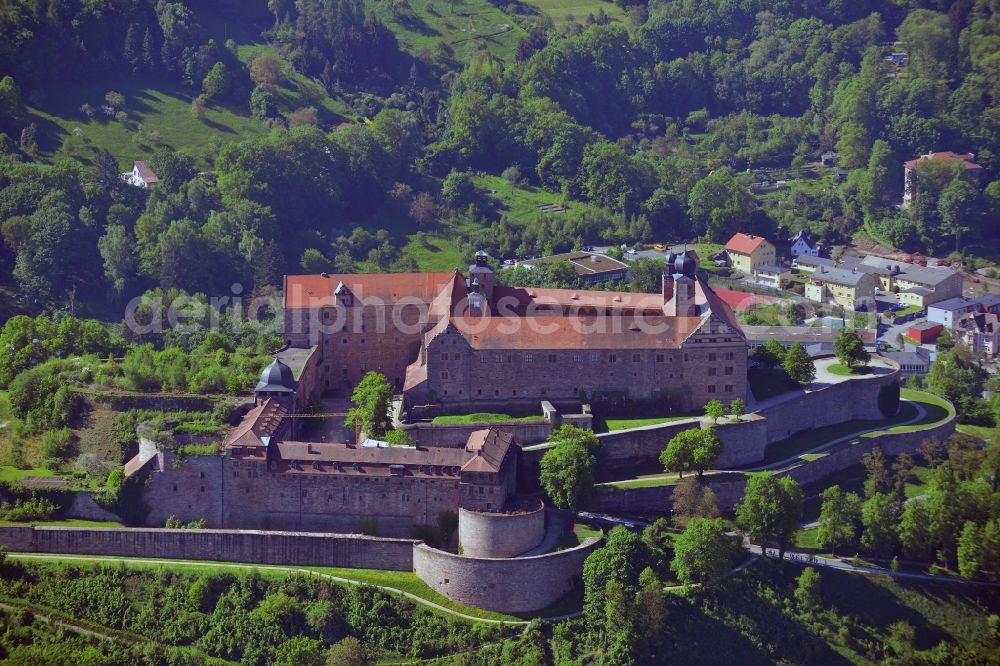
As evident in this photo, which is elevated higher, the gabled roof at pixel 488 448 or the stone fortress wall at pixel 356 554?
the gabled roof at pixel 488 448

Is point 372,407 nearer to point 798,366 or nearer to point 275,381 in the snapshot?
point 275,381

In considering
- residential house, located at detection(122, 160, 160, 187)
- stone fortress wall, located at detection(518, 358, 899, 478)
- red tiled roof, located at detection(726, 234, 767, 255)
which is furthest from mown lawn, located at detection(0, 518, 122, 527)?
red tiled roof, located at detection(726, 234, 767, 255)

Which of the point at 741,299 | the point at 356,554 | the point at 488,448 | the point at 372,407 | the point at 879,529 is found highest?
the point at 741,299

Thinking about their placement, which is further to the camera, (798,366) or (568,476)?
(798,366)

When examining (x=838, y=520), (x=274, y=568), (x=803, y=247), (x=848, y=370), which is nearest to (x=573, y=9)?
(x=803, y=247)

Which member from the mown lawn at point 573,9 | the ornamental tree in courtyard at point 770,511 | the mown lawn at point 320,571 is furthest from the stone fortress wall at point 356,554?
the mown lawn at point 573,9

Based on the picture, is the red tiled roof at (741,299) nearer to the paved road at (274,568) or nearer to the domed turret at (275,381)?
the domed turret at (275,381)

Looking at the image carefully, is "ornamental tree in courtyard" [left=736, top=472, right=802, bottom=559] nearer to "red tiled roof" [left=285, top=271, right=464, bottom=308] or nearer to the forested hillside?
"red tiled roof" [left=285, top=271, right=464, bottom=308]
